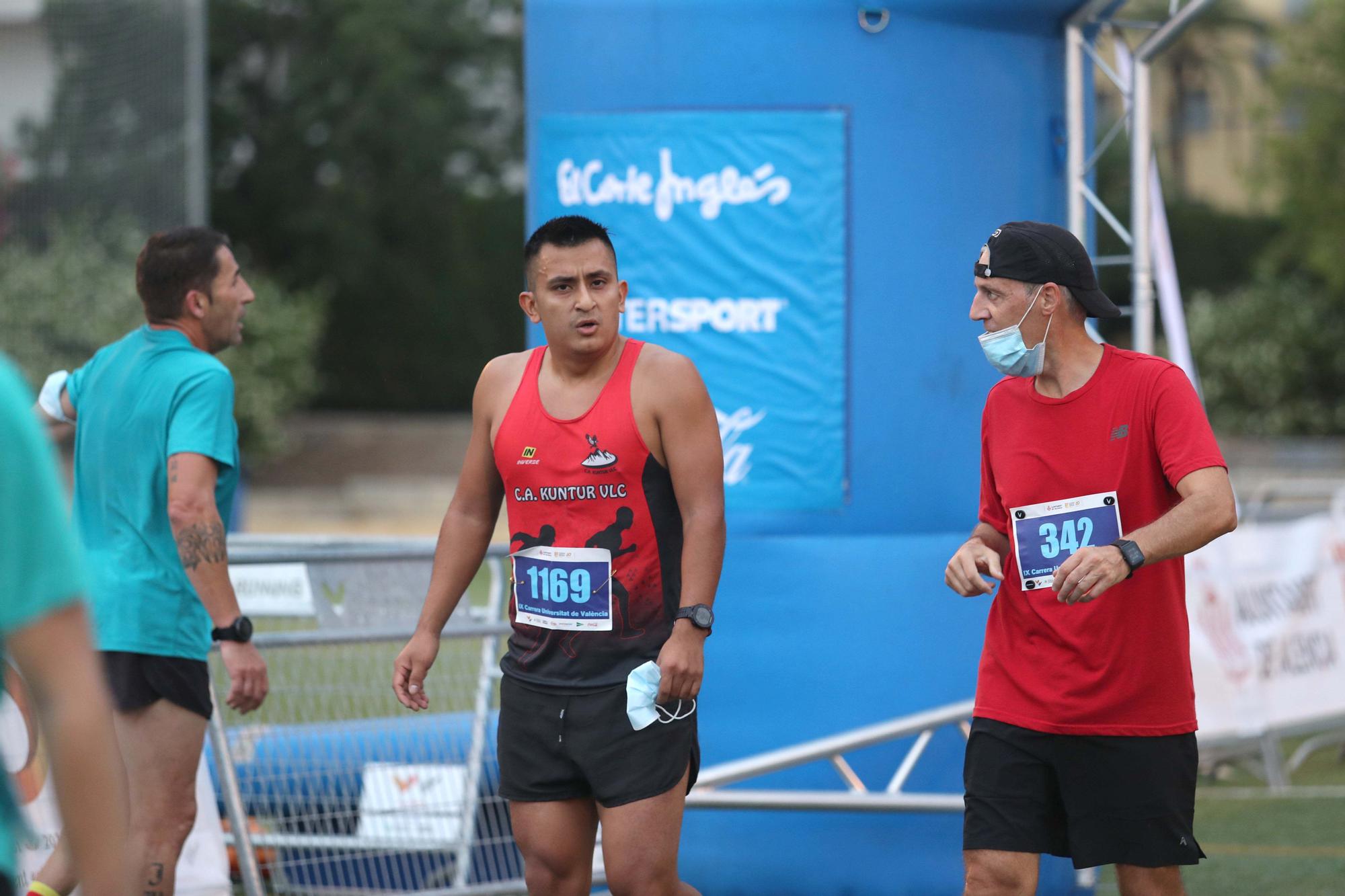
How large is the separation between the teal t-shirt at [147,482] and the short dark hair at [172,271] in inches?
3.8

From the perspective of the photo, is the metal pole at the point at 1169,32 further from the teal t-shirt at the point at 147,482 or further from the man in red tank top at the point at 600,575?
the teal t-shirt at the point at 147,482

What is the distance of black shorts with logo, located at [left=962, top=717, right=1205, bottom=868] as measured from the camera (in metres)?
3.72

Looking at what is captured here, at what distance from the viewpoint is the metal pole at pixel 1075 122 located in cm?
622

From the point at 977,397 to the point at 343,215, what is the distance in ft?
88.8

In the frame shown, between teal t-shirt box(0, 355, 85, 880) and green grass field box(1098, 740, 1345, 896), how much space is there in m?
5.37

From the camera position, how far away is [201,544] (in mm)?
4336

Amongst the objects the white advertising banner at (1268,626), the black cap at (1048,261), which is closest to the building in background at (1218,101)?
the white advertising banner at (1268,626)

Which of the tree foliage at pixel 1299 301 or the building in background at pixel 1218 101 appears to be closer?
the tree foliage at pixel 1299 301

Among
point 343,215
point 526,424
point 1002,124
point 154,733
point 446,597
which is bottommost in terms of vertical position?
point 154,733

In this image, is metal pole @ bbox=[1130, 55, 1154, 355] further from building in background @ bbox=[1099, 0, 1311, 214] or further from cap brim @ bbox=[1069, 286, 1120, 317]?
building in background @ bbox=[1099, 0, 1311, 214]

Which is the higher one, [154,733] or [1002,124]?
[1002,124]

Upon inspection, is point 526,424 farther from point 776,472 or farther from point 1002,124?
point 1002,124

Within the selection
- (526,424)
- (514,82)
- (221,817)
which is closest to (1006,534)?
(526,424)

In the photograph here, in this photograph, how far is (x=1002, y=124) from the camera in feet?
20.1
